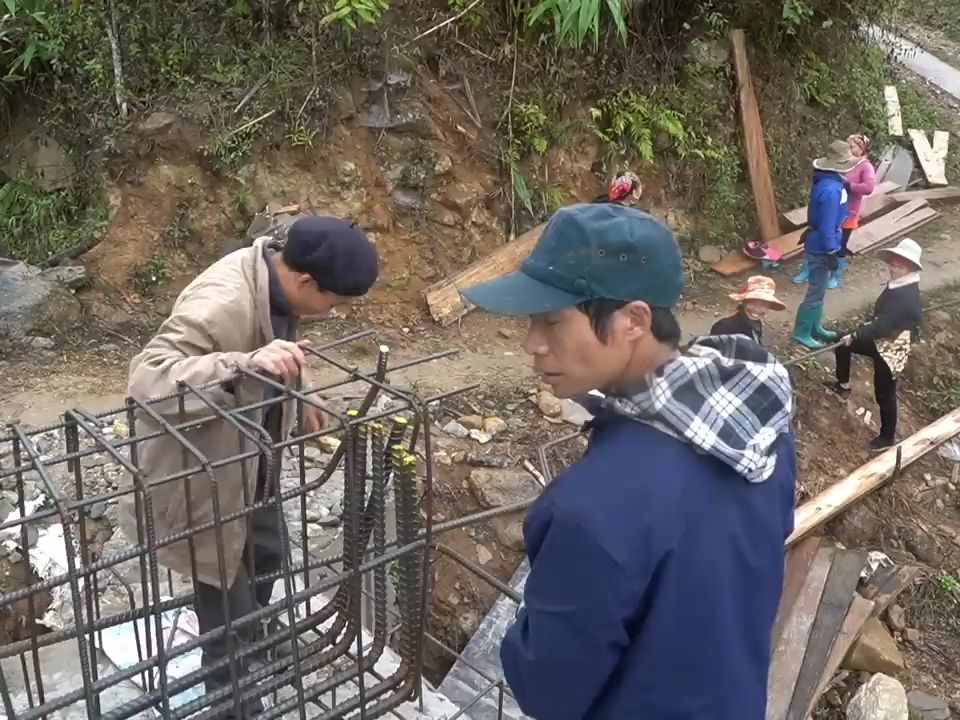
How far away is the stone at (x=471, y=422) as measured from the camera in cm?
634

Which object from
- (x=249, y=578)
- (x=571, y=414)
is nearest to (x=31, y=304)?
(x=571, y=414)

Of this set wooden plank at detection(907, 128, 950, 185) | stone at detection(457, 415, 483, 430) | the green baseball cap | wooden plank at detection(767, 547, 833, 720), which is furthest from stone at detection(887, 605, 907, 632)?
wooden plank at detection(907, 128, 950, 185)

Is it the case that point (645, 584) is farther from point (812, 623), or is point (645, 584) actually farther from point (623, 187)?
point (623, 187)

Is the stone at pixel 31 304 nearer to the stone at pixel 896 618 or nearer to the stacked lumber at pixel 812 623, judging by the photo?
the stacked lumber at pixel 812 623

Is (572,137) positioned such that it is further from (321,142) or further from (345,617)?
(345,617)

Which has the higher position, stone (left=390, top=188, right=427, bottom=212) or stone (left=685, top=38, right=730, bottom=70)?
stone (left=685, top=38, right=730, bottom=70)

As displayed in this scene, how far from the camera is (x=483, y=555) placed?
5414 millimetres

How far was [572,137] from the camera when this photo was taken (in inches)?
342

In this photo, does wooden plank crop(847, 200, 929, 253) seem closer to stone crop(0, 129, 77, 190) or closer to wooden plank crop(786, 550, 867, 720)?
wooden plank crop(786, 550, 867, 720)

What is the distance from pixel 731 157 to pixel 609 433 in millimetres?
8691

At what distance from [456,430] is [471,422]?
17cm

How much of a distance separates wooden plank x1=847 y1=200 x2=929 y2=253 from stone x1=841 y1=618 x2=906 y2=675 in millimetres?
5062

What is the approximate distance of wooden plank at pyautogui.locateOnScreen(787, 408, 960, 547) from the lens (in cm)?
602

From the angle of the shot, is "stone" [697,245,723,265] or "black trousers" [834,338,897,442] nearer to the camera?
→ "black trousers" [834,338,897,442]
